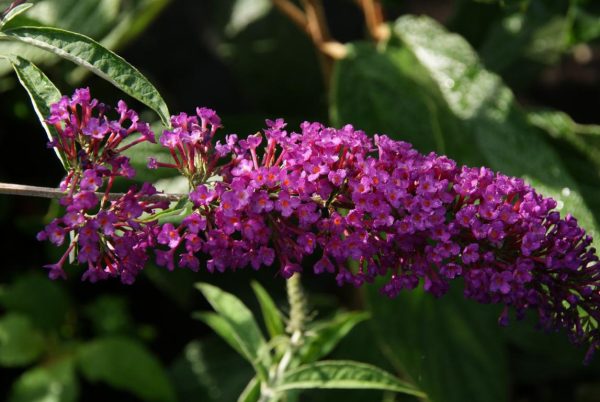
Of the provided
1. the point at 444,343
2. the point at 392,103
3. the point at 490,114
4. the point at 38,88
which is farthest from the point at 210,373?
the point at 38,88

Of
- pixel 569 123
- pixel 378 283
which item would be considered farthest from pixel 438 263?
pixel 569 123

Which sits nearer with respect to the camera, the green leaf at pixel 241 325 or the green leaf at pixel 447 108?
the green leaf at pixel 241 325

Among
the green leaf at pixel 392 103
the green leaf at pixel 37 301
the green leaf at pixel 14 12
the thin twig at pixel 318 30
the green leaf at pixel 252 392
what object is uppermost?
the thin twig at pixel 318 30

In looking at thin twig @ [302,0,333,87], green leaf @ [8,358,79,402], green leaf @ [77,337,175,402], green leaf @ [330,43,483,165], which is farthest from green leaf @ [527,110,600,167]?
green leaf @ [8,358,79,402]

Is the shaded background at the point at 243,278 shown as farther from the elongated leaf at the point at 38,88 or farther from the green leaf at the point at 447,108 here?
the elongated leaf at the point at 38,88

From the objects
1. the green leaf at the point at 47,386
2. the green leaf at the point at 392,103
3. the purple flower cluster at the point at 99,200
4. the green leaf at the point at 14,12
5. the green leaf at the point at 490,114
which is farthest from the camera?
the green leaf at the point at 47,386

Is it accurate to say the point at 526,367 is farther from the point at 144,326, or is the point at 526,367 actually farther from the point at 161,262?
the point at 161,262

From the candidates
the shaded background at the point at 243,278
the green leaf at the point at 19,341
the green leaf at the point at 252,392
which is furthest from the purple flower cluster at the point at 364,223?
the green leaf at the point at 19,341

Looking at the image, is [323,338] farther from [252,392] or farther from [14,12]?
[14,12]
